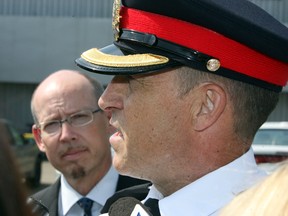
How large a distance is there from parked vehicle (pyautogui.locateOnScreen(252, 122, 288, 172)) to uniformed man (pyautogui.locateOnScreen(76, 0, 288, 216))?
7.22m

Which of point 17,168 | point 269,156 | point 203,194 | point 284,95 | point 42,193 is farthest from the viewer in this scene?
point 284,95

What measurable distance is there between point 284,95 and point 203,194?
60.6 ft

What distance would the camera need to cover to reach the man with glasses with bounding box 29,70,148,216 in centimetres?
305

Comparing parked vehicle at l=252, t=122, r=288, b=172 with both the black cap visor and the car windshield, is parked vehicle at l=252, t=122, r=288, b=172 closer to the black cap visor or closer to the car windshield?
the car windshield

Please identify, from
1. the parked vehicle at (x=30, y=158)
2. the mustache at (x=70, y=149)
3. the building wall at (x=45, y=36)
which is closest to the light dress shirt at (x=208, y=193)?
the mustache at (x=70, y=149)

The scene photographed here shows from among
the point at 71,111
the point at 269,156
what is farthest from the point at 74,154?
the point at 269,156

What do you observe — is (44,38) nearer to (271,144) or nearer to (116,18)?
(271,144)

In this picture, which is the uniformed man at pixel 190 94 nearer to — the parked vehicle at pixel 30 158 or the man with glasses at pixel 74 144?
the man with glasses at pixel 74 144

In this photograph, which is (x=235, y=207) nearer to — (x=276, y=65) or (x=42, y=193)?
(x=276, y=65)

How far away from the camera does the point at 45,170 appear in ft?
53.8

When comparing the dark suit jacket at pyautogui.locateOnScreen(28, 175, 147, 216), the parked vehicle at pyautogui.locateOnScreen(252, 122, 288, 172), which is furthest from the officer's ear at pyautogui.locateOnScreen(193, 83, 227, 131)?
the parked vehicle at pyautogui.locateOnScreen(252, 122, 288, 172)

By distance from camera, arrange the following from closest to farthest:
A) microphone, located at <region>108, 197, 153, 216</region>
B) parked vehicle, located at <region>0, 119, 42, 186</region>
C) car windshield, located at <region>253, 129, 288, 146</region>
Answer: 1. microphone, located at <region>108, 197, 153, 216</region>
2. car windshield, located at <region>253, 129, 288, 146</region>
3. parked vehicle, located at <region>0, 119, 42, 186</region>

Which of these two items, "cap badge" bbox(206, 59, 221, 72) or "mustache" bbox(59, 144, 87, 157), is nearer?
"cap badge" bbox(206, 59, 221, 72)

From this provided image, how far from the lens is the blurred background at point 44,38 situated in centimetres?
2006
